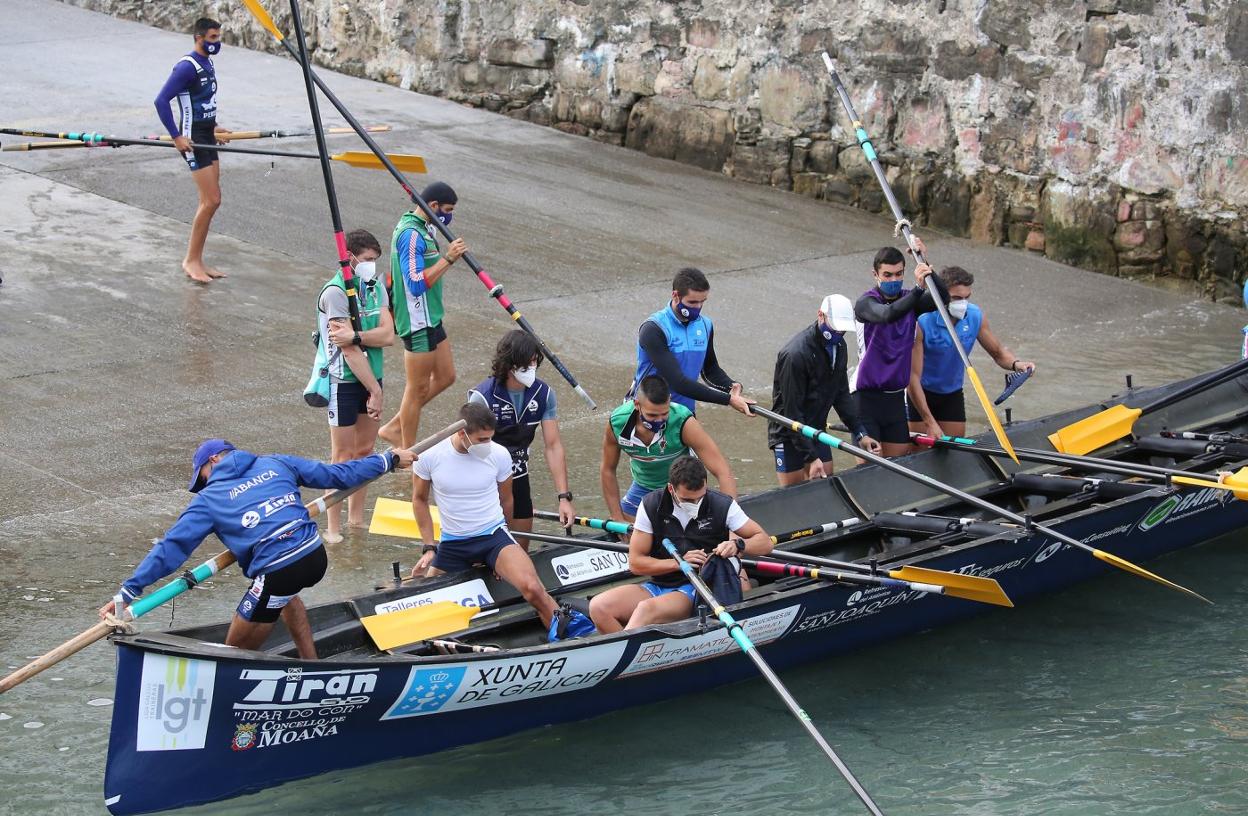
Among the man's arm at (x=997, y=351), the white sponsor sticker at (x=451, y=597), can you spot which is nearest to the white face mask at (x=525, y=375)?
the white sponsor sticker at (x=451, y=597)

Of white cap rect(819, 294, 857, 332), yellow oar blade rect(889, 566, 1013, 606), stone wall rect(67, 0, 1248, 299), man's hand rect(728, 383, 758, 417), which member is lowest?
yellow oar blade rect(889, 566, 1013, 606)

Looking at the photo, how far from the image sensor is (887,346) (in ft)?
30.7

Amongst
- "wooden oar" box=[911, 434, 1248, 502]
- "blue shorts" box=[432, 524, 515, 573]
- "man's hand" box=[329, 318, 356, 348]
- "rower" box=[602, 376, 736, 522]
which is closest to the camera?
"blue shorts" box=[432, 524, 515, 573]

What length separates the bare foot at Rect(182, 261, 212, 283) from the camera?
12852mm

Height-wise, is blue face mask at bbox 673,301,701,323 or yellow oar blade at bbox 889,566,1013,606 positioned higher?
blue face mask at bbox 673,301,701,323

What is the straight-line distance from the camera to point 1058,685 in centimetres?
820

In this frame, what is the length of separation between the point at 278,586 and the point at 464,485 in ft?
4.05

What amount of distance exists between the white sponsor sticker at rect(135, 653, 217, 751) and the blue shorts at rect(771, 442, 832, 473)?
4.06m

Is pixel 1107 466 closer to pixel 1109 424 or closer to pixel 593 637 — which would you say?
pixel 1109 424

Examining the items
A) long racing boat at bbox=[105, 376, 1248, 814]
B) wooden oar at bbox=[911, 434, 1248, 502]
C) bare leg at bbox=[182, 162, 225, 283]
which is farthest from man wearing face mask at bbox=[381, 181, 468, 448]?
bare leg at bbox=[182, 162, 225, 283]

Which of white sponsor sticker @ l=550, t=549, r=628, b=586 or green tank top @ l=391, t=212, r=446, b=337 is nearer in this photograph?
white sponsor sticker @ l=550, t=549, r=628, b=586

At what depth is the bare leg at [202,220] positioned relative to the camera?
12.2 meters

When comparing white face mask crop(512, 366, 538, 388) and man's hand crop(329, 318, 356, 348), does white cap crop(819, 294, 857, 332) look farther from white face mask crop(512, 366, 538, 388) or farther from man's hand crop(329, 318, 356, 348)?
man's hand crop(329, 318, 356, 348)

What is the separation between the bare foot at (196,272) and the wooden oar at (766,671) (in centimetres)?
672
